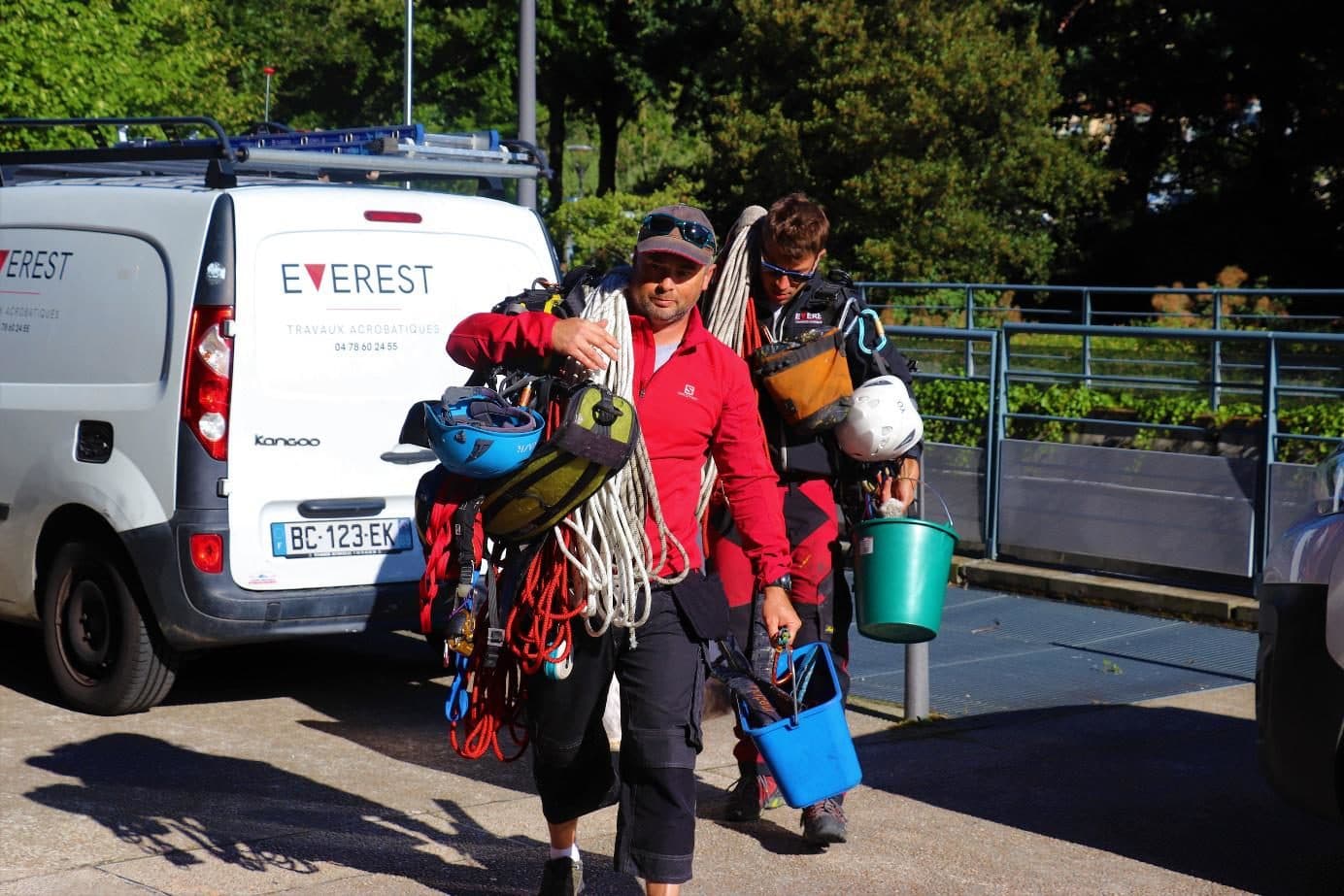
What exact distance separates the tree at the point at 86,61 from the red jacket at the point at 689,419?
11.4 metres

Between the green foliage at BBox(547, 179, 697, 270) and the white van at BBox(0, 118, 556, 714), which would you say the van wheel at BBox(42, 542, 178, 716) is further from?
the green foliage at BBox(547, 179, 697, 270)

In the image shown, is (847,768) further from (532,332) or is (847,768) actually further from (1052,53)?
(1052,53)

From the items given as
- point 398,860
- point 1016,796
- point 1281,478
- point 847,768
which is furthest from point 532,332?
point 1281,478

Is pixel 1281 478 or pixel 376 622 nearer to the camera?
pixel 376 622

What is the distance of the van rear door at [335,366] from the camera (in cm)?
641

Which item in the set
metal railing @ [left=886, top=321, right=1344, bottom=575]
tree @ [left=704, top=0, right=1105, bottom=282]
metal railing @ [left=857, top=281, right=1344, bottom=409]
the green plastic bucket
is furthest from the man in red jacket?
tree @ [left=704, top=0, right=1105, bottom=282]

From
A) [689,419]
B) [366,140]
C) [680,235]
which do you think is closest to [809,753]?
[689,419]

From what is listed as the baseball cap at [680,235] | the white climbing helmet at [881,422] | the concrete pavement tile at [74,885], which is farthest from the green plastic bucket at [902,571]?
the concrete pavement tile at [74,885]

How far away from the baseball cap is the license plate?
8.98ft

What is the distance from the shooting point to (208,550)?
20.8 ft

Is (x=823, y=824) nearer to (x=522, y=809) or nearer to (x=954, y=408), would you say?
(x=522, y=809)

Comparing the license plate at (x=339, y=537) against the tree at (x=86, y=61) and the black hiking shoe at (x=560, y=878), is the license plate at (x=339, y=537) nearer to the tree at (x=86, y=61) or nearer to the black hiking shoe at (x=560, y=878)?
the black hiking shoe at (x=560, y=878)

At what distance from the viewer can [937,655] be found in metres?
8.21

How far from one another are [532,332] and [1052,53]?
960 inches
